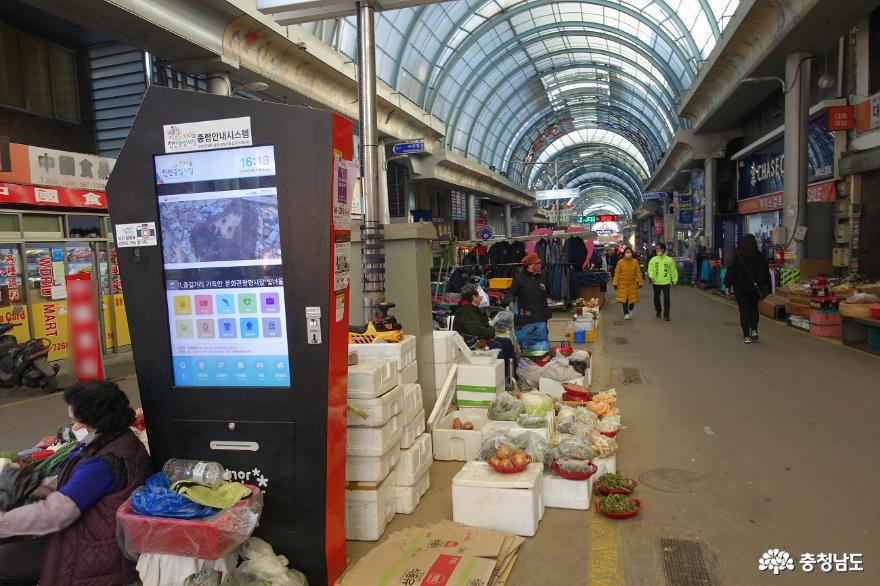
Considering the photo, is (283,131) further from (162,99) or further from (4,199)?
(4,199)

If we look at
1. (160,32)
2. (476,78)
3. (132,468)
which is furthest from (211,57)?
(476,78)

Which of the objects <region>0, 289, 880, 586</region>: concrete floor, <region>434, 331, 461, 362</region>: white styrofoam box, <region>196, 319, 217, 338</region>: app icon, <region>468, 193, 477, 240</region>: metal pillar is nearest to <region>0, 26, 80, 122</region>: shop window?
<region>0, 289, 880, 586</region>: concrete floor

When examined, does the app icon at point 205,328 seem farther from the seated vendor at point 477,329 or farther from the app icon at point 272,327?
the seated vendor at point 477,329

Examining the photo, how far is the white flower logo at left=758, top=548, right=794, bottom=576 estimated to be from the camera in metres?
3.36

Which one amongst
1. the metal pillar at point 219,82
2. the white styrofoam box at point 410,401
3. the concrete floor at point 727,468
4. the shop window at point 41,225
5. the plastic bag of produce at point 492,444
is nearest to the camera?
the concrete floor at point 727,468

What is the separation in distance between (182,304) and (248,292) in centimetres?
42

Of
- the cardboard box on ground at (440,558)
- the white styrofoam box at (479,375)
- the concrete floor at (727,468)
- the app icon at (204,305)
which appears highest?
the app icon at (204,305)

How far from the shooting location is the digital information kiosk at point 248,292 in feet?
10.1

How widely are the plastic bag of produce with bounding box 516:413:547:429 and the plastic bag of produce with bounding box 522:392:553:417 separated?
34 centimetres

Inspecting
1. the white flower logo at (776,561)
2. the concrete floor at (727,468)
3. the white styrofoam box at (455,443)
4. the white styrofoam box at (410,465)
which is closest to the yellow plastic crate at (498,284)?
the concrete floor at (727,468)

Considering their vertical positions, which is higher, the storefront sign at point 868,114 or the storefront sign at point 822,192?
the storefront sign at point 868,114

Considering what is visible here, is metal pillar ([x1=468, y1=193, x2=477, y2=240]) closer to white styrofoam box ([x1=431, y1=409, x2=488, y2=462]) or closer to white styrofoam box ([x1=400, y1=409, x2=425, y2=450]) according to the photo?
white styrofoam box ([x1=431, y1=409, x2=488, y2=462])

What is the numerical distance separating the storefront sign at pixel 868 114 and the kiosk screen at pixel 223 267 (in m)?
13.4

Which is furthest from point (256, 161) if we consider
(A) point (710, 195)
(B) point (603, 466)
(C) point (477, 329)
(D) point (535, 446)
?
(A) point (710, 195)
